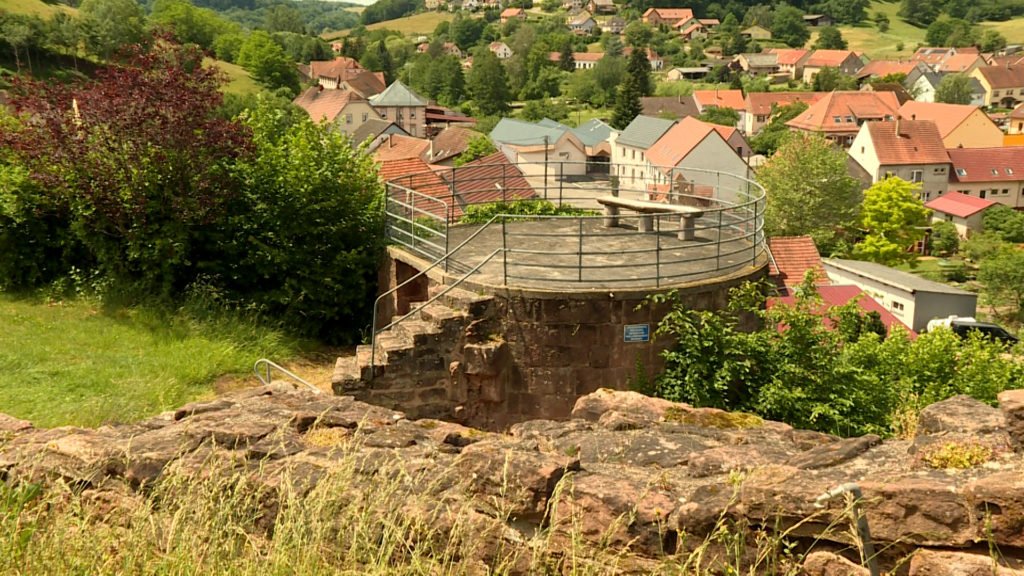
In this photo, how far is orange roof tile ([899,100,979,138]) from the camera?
301 ft

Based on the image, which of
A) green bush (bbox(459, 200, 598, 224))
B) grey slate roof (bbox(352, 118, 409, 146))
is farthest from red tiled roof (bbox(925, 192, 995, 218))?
green bush (bbox(459, 200, 598, 224))

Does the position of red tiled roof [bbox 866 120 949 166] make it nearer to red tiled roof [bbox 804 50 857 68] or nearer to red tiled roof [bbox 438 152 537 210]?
red tiled roof [bbox 438 152 537 210]

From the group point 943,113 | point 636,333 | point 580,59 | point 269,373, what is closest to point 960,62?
point 580,59

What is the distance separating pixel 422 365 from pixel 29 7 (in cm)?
10715

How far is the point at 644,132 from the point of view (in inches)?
3164

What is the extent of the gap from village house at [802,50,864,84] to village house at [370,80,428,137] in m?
78.3

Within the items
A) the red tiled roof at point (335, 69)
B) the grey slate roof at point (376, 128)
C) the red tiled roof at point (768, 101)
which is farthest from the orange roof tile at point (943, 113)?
the red tiled roof at point (335, 69)

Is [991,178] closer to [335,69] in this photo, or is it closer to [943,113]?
[943,113]

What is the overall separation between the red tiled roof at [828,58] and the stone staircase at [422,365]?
158253mm

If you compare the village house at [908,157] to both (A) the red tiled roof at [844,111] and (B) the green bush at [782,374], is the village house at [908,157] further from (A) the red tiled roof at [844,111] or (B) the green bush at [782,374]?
(B) the green bush at [782,374]

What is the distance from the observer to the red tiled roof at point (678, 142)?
6631 cm

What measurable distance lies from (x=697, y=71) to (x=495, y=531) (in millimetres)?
172866

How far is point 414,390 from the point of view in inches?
434

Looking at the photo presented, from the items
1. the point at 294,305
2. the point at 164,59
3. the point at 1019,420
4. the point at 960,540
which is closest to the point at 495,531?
the point at 960,540
